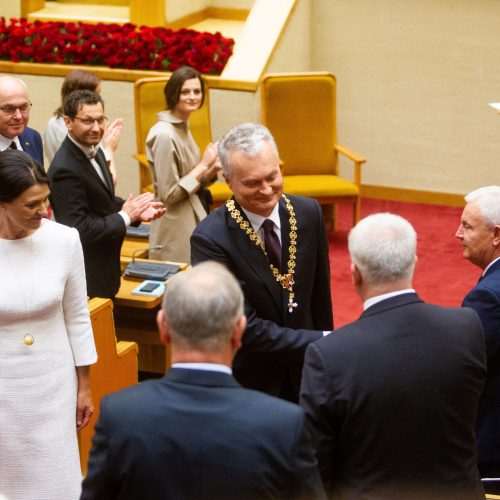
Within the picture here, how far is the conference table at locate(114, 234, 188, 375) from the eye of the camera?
456cm

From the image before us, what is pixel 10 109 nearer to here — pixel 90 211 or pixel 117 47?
pixel 90 211

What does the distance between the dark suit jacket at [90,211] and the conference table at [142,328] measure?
24 centimetres

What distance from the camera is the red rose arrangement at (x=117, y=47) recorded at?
7.25 metres

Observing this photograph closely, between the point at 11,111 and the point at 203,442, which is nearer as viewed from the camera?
the point at 203,442

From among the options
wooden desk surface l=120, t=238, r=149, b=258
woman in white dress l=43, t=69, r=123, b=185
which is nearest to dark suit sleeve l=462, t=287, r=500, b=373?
wooden desk surface l=120, t=238, r=149, b=258

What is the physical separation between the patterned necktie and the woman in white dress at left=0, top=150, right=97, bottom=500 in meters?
0.61

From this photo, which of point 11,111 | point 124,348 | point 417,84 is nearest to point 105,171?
point 11,111

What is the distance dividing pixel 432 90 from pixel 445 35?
440 millimetres

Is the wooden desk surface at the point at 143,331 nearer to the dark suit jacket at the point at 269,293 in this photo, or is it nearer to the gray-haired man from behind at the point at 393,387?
the dark suit jacket at the point at 269,293

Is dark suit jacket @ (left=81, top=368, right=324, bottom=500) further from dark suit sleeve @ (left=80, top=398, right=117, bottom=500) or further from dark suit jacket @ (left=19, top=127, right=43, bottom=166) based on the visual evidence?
dark suit jacket @ (left=19, top=127, right=43, bottom=166)

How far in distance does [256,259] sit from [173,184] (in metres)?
2.27

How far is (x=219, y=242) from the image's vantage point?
3.00m

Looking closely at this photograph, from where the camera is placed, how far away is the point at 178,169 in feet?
17.3

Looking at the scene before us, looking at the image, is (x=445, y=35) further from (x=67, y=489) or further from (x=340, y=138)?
(x=67, y=489)
